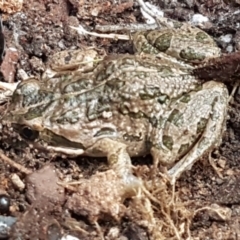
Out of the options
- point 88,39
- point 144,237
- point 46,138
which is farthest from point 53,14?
point 144,237

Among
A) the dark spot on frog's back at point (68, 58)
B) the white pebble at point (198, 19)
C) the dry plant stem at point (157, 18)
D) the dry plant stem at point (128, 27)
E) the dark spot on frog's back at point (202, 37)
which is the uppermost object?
the dark spot on frog's back at point (202, 37)

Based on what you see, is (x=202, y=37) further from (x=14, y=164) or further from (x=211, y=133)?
(x=14, y=164)

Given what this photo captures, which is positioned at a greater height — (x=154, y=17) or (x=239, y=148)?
(x=154, y=17)

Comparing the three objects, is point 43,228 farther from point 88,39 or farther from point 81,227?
point 88,39

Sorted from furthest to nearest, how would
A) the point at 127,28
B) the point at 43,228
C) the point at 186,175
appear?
the point at 127,28 → the point at 186,175 → the point at 43,228

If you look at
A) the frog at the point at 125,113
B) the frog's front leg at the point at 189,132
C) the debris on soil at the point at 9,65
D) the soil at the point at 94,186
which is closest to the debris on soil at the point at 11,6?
the soil at the point at 94,186

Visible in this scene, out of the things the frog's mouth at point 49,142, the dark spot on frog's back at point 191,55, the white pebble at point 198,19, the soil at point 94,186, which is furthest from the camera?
the white pebble at point 198,19

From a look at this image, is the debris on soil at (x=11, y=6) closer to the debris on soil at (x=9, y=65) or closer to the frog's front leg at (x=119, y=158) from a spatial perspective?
the debris on soil at (x=9, y=65)

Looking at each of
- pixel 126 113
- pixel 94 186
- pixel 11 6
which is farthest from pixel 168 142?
pixel 11 6
